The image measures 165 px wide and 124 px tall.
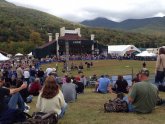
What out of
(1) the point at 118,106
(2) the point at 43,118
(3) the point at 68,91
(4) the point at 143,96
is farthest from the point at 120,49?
(2) the point at 43,118

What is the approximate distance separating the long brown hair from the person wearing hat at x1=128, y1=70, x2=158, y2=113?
90.6 inches

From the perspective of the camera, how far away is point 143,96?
10320 millimetres

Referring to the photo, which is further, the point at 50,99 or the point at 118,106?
the point at 118,106

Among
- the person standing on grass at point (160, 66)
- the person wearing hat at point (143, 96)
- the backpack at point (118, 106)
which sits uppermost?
the person standing on grass at point (160, 66)

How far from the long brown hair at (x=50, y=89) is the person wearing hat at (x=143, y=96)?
230cm

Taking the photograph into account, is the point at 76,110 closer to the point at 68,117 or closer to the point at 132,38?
the point at 68,117

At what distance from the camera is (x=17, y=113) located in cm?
850

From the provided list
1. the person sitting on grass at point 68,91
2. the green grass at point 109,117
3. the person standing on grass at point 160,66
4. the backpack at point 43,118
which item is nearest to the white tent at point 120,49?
the person sitting on grass at point 68,91

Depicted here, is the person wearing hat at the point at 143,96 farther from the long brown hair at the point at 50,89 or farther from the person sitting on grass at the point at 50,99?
the long brown hair at the point at 50,89

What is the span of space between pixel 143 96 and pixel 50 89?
2.72 m

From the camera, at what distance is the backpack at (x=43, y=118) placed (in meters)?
8.21

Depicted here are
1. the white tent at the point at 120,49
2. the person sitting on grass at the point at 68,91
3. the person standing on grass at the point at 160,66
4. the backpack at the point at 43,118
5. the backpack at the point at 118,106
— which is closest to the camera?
the backpack at the point at 43,118

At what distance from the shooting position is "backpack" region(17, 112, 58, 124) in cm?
821

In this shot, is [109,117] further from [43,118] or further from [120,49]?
[120,49]
